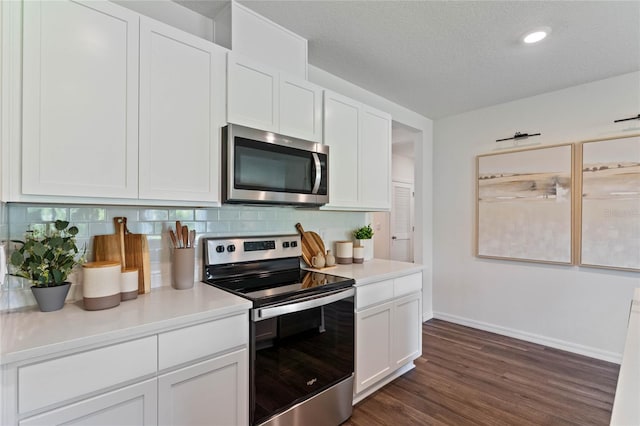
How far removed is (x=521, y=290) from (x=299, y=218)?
2.63 metres

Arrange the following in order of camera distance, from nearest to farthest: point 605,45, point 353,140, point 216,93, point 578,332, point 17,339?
point 17,339 → point 216,93 → point 605,45 → point 353,140 → point 578,332

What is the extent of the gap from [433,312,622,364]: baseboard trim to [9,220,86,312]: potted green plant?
12.9 ft

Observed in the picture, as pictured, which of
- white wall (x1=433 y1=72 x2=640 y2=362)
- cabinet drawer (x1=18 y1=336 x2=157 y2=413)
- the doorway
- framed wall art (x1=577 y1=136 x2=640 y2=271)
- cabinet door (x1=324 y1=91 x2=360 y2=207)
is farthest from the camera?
the doorway

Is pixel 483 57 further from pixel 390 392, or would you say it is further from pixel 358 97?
pixel 390 392

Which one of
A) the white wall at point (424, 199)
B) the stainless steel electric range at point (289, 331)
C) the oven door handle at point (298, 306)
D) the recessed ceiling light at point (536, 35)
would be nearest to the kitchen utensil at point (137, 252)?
the stainless steel electric range at point (289, 331)

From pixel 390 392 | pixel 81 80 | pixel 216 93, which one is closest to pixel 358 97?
pixel 216 93

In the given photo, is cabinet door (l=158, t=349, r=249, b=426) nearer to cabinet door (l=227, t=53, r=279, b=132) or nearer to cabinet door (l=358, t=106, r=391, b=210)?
cabinet door (l=227, t=53, r=279, b=132)

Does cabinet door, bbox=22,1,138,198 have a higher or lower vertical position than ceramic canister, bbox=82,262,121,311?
higher

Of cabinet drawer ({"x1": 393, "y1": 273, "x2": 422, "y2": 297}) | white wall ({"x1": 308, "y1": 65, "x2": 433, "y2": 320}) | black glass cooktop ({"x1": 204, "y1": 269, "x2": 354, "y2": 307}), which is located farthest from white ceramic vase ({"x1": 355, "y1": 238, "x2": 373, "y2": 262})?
white wall ({"x1": 308, "y1": 65, "x2": 433, "y2": 320})

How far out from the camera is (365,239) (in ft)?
9.78

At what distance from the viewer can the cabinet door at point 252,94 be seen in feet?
5.88

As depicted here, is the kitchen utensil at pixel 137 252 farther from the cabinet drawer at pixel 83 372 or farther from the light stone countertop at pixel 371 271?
the light stone countertop at pixel 371 271

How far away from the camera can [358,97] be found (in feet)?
10.3

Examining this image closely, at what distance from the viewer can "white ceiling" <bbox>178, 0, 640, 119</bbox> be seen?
1.93 meters
